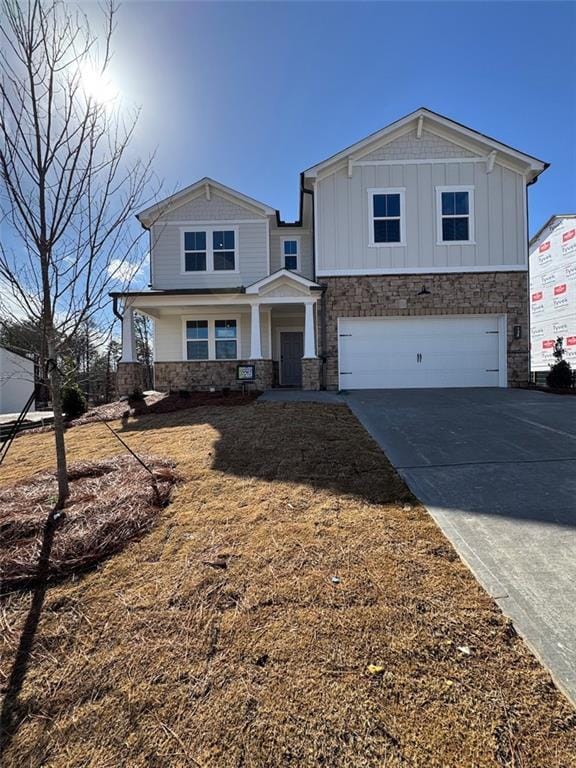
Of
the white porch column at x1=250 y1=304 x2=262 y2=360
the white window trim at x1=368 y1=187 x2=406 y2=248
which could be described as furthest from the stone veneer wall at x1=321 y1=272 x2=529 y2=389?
the white porch column at x1=250 y1=304 x2=262 y2=360

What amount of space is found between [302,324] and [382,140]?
6.64 meters

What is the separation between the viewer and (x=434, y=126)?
40.7 ft

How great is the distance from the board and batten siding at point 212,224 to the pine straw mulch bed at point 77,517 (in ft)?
34.8

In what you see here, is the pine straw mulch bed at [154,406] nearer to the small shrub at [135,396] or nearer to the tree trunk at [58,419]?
the small shrub at [135,396]

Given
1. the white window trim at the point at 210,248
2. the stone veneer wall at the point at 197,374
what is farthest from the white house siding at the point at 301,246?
the stone veneer wall at the point at 197,374

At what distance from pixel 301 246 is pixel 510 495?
1321cm

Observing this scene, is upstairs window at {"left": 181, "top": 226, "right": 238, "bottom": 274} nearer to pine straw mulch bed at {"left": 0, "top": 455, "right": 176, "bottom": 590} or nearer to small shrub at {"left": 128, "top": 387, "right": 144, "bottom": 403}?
small shrub at {"left": 128, "top": 387, "right": 144, "bottom": 403}

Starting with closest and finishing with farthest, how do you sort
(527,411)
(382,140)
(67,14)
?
1. (67,14)
2. (527,411)
3. (382,140)

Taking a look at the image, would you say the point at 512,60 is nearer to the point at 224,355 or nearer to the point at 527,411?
the point at 527,411

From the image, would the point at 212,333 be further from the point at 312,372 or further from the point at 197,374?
the point at 312,372

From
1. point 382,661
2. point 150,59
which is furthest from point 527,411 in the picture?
point 150,59

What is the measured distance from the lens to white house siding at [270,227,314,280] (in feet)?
48.7

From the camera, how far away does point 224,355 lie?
1413cm

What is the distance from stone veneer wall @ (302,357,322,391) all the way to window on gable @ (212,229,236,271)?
4861mm
